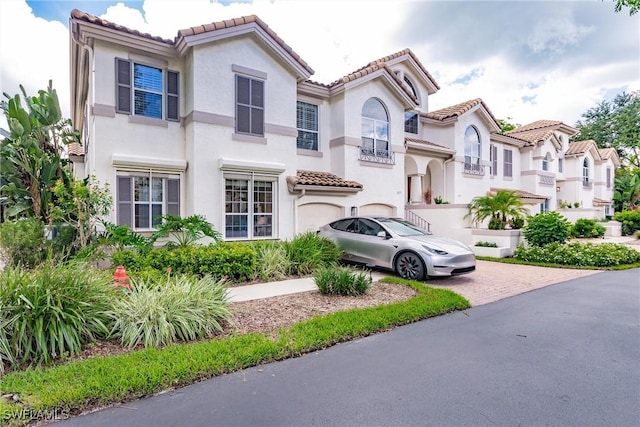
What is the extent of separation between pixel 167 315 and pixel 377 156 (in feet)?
38.8

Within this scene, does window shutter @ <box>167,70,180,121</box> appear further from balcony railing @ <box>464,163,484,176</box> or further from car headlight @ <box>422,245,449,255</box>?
balcony railing @ <box>464,163,484,176</box>

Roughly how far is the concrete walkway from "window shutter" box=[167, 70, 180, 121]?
6.09 meters

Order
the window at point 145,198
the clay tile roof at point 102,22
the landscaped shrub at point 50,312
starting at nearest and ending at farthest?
the landscaped shrub at point 50,312, the clay tile roof at point 102,22, the window at point 145,198

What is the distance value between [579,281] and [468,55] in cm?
855

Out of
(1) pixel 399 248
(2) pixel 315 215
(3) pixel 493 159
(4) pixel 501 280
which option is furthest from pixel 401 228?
(3) pixel 493 159

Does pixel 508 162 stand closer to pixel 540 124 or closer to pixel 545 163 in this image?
pixel 545 163

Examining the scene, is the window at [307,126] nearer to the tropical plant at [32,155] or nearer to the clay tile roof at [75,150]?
the tropical plant at [32,155]

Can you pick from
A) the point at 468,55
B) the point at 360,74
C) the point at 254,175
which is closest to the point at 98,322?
the point at 254,175

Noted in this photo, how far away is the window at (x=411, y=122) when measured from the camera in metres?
19.4

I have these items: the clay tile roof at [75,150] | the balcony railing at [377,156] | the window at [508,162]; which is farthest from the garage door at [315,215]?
the window at [508,162]

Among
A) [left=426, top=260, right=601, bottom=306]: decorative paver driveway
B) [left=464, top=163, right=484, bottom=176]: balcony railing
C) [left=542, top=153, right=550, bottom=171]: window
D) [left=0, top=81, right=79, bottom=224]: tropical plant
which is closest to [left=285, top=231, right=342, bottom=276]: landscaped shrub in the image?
[left=426, top=260, right=601, bottom=306]: decorative paver driveway

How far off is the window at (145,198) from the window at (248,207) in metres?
1.61

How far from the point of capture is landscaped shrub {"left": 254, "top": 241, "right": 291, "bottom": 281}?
938 centimetres

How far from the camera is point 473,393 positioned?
3.66 m
